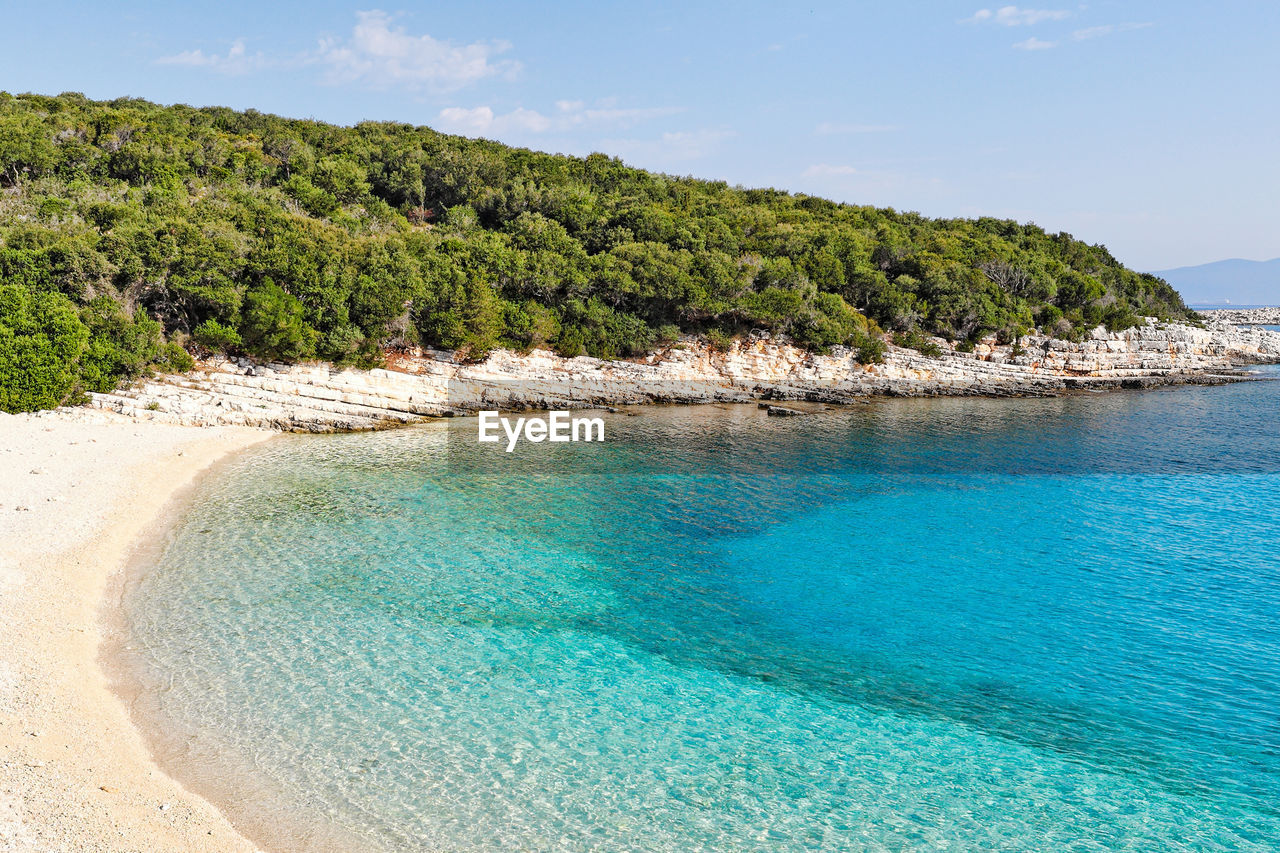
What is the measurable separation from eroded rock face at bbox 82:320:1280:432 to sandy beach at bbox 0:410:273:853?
931cm

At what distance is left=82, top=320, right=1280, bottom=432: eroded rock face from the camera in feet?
128

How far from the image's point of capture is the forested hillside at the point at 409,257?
3869 cm

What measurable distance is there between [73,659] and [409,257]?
4022 cm

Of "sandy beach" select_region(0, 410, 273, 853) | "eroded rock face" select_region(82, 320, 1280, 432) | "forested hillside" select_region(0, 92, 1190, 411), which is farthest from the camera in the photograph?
"eroded rock face" select_region(82, 320, 1280, 432)

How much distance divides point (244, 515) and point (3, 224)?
104ft

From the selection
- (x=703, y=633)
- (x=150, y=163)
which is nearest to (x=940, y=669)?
(x=703, y=633)

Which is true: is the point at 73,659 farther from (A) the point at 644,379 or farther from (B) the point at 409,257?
(A) the point at 644,379

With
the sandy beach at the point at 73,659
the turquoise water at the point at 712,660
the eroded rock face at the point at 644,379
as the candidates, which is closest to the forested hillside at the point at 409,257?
the eroded rock face at the point at 644,379

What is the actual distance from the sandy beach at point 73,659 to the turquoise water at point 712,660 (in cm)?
83

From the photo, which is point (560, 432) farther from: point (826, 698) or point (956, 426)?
point (826, 698)

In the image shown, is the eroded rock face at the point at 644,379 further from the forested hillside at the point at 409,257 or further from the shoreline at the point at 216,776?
the shoreline at the point at 216,776

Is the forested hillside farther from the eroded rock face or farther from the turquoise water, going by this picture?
the turquoise water

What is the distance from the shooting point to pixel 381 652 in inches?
619

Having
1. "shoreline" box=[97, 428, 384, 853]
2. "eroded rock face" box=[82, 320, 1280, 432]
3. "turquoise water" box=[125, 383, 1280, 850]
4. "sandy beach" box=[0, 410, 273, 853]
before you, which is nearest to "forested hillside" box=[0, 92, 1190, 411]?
"eroded rock face" box=[82, 320, 1280, 432]
